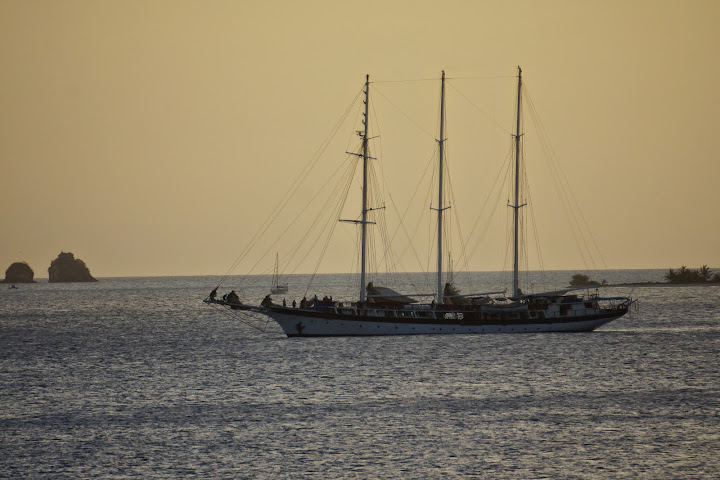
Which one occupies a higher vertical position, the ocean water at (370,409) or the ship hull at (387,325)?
the ship hull at (387,325)

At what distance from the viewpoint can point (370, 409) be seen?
56.7 metres

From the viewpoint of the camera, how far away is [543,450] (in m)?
44.5

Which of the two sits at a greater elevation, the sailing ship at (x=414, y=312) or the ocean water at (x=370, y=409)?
the sailing ship at (x=414, y=312)

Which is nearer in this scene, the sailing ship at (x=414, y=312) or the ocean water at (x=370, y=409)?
the ocean water at (x=370, y=409)

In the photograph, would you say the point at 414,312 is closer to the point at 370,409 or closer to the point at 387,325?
the point at 387,325

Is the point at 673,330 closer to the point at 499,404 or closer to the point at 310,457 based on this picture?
the point at 499,404

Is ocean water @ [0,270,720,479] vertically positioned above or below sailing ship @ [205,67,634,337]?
below

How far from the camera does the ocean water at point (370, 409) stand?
4238cm

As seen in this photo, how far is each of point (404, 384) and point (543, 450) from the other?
23.2 m

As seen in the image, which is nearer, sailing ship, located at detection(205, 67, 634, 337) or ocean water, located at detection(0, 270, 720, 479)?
ocean water, located at detection(0, 270, 720, 479)

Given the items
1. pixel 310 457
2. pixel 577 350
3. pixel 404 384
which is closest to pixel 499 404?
pixel 404 384

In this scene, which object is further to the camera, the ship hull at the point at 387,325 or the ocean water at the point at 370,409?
the ship hull at the point at 387,325

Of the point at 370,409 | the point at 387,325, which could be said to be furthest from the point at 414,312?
the point at 370,409

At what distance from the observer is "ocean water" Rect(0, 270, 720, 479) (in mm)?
42375
